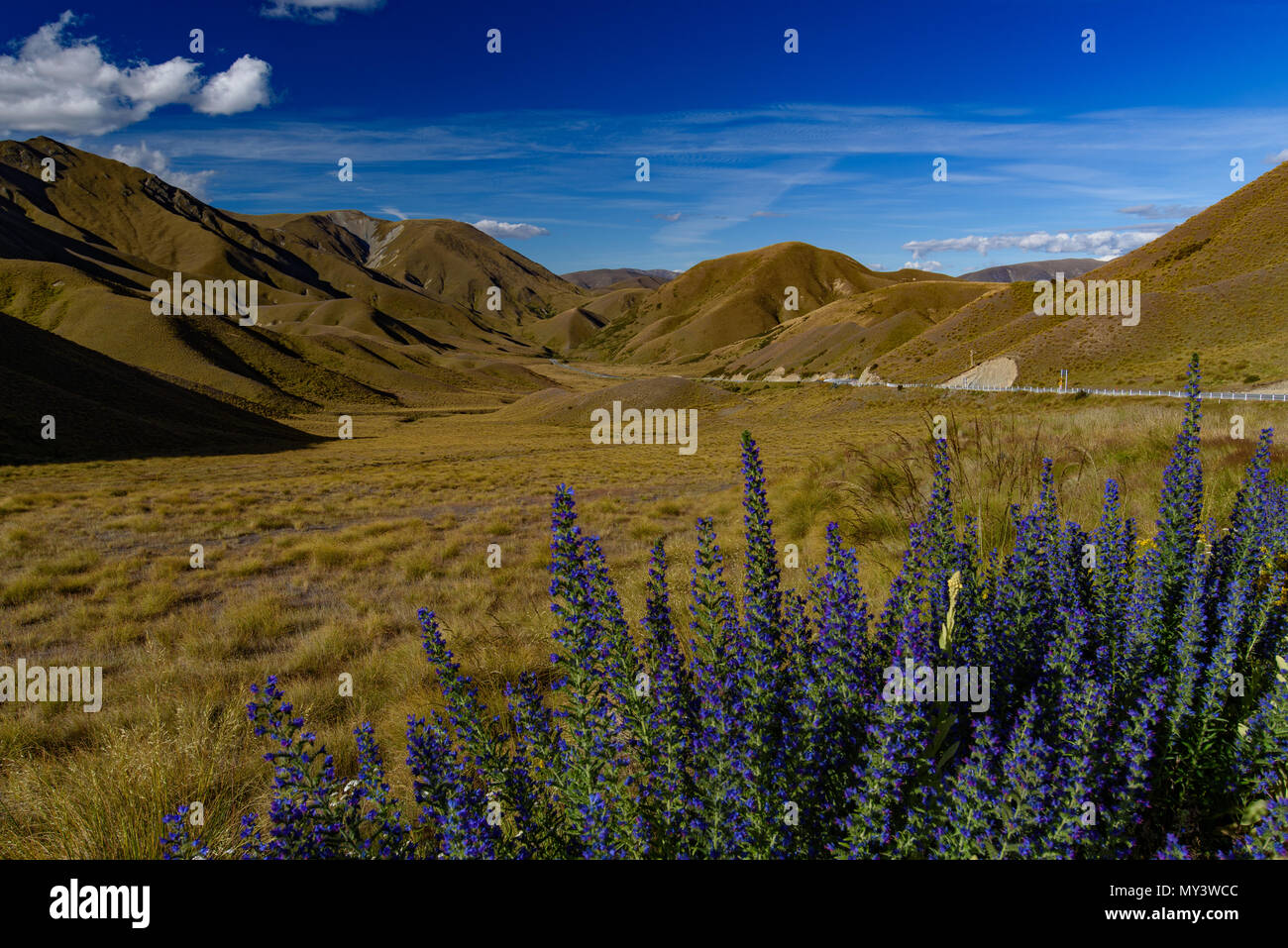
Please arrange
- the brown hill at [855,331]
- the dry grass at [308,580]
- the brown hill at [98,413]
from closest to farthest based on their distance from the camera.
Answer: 1. the dry grass at [308,580]
2. the brown hill at [98,413]
3. the brown hill at [855,331]

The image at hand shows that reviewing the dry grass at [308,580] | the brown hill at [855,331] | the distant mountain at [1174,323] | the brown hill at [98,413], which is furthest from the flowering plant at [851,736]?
the brown hill at [855,331]

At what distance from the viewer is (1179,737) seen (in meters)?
2.45

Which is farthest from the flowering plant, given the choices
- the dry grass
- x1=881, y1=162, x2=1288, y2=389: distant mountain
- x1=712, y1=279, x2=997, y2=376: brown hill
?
x1=712, y1=279, x2=997, y2=376: brown hill

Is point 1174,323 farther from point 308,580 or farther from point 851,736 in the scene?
point 851,736

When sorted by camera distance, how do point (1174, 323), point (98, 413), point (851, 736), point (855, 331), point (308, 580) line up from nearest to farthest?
1. point (851, 736)
2. point (308, 580)
3. point (98, 413)
4. point (1174, 323)
5. point (855, 331)

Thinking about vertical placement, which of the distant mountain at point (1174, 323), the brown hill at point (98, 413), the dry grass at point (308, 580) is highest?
the distant mountain at point (1174, 323)

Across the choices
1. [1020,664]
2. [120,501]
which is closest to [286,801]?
[1020,664]

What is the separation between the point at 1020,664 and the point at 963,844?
4.64 feet

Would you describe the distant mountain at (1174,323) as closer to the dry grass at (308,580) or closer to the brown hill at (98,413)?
the dry grass at (308,580)

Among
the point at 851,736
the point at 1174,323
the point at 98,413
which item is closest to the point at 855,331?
the point at 1174,323

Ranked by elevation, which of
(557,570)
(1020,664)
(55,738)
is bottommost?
(55,738)

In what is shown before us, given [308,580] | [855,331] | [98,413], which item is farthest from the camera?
[855,331]
